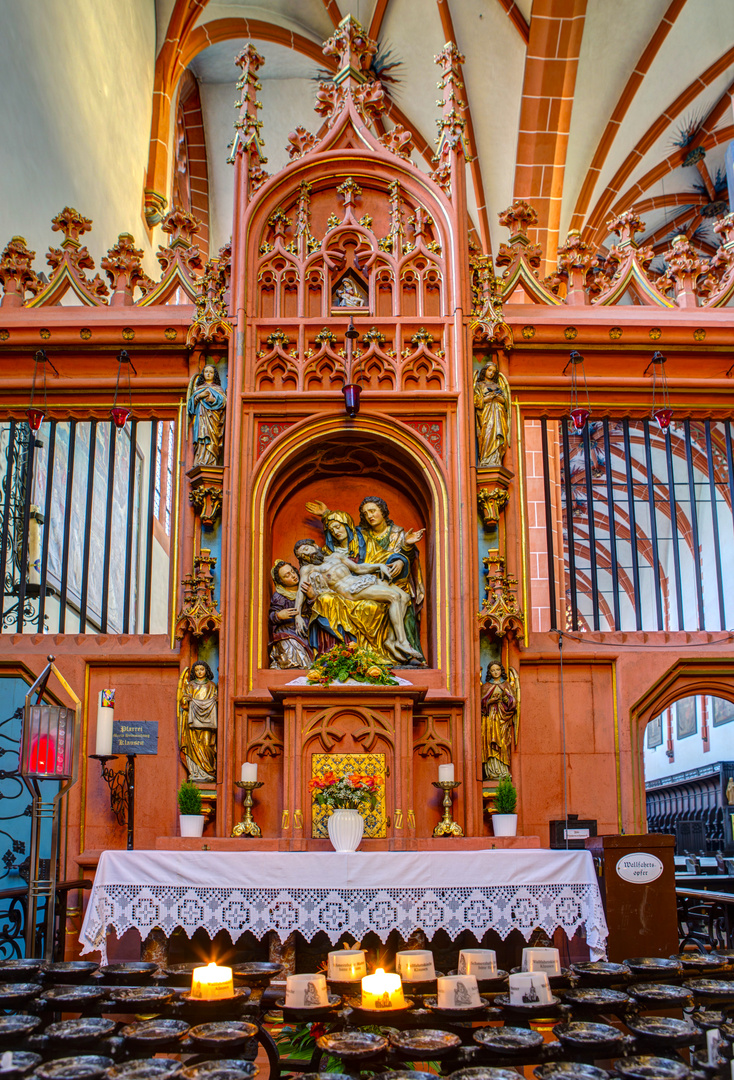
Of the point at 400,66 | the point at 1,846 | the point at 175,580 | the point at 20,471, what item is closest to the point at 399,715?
the point at 175,580

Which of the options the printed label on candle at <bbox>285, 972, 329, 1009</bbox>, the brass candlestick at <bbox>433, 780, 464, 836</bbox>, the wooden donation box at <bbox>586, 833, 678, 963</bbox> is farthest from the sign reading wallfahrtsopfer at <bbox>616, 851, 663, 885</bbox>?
the printed label on candle at <bbox>285, 972, 329, 1009</bbox>

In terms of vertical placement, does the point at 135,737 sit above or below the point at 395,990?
above

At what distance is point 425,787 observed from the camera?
27.8ft

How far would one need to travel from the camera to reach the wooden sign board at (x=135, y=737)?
8742 mm

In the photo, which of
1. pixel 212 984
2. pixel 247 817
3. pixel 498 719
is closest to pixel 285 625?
pixel 247 817

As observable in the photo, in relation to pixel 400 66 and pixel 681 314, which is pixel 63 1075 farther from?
pixel 400 66

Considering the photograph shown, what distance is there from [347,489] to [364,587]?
1.26 metres

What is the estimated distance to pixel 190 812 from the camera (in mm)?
7996

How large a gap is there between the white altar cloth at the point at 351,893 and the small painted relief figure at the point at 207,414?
3670mm

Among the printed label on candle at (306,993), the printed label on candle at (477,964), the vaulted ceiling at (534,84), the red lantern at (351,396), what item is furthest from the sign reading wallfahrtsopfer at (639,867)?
the vaulted ceiling at (534,84)

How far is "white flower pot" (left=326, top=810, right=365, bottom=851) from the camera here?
7113mm

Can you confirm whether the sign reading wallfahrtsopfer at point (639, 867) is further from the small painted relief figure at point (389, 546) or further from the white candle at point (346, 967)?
the small painted relief figure at point (389, 546)

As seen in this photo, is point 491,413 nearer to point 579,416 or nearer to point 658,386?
point 579,416

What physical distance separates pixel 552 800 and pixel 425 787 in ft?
3.64
